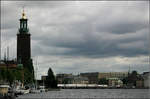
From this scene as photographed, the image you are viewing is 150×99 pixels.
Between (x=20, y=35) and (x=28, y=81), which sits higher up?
(x=20, y=35)

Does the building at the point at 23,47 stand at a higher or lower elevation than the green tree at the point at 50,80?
higher

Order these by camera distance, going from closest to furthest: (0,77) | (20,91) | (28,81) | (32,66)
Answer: (0,77)
(20,91)
(28,81)
(32,66)

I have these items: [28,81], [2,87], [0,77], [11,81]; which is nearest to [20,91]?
[11,81]

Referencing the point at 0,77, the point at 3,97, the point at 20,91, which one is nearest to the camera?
the point at 3,97

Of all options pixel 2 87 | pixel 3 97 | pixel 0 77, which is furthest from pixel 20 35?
pixel 3 97

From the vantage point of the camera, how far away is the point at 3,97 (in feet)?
196

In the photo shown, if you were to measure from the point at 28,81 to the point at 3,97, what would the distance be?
305 feet

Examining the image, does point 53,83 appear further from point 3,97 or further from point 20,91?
point 3,97

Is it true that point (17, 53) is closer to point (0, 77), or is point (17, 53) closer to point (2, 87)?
point (0, 77)

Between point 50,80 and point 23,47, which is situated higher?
point 23,47

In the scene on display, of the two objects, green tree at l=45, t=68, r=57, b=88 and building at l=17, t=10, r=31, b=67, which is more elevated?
building at l=17, t=10, r=31, b=67

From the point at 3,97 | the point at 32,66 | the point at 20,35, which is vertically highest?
the point at 20,35

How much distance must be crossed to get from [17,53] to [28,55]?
6.01 metres

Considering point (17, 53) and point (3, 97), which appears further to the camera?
point (17, 53)
